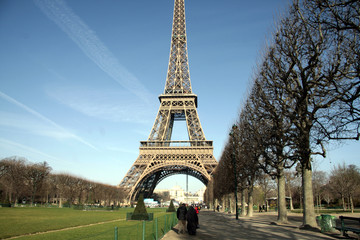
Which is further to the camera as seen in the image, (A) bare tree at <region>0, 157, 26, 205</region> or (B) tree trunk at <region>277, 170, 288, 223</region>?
(A) bare tree at <region>0, 157, 26, 205</region>

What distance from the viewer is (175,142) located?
67.6 metres

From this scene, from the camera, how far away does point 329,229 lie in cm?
1545

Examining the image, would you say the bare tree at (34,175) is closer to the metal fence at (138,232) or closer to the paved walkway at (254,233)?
the paved walkway at (254,233)

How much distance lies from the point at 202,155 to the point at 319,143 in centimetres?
4836

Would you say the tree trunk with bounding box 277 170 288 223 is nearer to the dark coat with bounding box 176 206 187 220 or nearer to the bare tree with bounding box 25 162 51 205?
the dark coat with bounding box 176 206 187 220

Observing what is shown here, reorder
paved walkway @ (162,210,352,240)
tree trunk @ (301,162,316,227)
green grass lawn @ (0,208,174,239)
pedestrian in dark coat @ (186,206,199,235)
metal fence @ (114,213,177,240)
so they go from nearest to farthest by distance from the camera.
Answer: metal fence @ (114,213,177,240)
green grass lawn @ (0,208,174,239)
paved walkway @ (162,210,352,240)
pedestrian in dark coat @ (186,206,199,235)
tree trunk @ (301,162,316,227)

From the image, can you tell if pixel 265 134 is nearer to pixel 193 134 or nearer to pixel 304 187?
pixel 304 187

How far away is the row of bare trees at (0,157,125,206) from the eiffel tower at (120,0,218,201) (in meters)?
8.53

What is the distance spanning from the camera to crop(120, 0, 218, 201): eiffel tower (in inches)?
2468

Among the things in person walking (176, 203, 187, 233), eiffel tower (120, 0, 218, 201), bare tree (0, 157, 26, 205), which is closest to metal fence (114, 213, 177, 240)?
person walking (176, 203, 187, 233)

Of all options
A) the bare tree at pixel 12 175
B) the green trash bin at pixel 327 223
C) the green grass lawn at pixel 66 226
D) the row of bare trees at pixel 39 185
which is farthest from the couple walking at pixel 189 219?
the bare tree at pixel 12 175

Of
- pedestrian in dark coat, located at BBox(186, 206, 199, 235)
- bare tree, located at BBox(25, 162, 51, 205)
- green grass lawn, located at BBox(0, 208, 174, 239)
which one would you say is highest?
bare tree, located at BBox(25, 162, 51, 205)

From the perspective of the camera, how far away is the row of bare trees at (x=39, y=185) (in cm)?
6334

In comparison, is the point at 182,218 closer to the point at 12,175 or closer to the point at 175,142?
the point at 175,142
